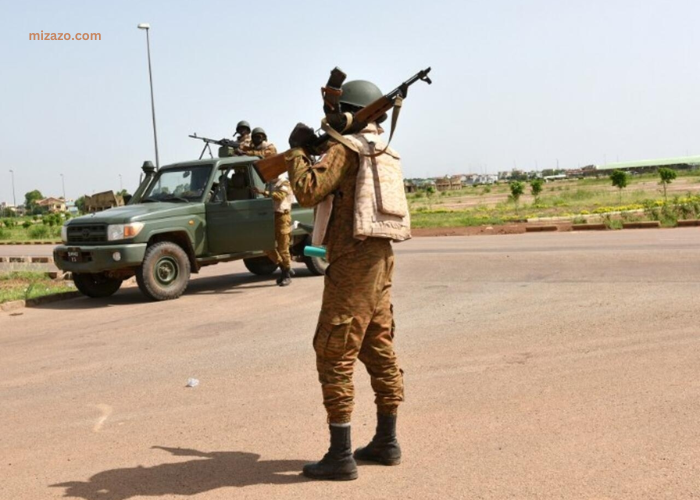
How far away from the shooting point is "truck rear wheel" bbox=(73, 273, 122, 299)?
40.1 ft

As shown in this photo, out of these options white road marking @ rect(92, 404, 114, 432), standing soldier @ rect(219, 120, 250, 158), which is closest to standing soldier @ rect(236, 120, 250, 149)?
standing soldier @ rect(219, 120, 250, 158)

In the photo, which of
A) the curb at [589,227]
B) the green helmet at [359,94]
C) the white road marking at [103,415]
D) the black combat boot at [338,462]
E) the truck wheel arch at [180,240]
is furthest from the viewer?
the curb at [589,227]

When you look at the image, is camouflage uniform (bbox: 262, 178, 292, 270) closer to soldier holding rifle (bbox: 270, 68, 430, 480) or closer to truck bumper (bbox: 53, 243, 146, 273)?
truck bumper (bbox: 53, 243, 146, 273)

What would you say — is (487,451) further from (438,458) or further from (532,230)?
(532,230)

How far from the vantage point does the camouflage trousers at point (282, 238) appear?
12.4 metres

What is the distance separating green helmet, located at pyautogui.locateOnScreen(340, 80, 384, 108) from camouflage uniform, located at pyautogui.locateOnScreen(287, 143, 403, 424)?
33 centimetres

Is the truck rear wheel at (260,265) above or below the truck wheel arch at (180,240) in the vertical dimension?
below

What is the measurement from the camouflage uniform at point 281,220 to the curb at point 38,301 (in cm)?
302

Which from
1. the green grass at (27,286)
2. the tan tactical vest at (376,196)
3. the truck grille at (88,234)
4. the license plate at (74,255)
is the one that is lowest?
the green grass at (27,286)

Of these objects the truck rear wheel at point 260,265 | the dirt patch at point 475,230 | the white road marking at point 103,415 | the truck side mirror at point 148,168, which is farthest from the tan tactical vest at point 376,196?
the dirt patch at point 475,230

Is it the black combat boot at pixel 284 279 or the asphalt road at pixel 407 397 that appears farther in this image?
the black combat boot at pixel 284 279

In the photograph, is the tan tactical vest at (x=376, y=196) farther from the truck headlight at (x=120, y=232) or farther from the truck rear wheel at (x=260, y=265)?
the truck rear wheel at (x=260, y=265)

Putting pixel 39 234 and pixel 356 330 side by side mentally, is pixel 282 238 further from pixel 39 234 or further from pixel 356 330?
pixel 39 234

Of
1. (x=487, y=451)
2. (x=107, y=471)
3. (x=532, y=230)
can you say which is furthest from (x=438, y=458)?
(x=532, y=230)
